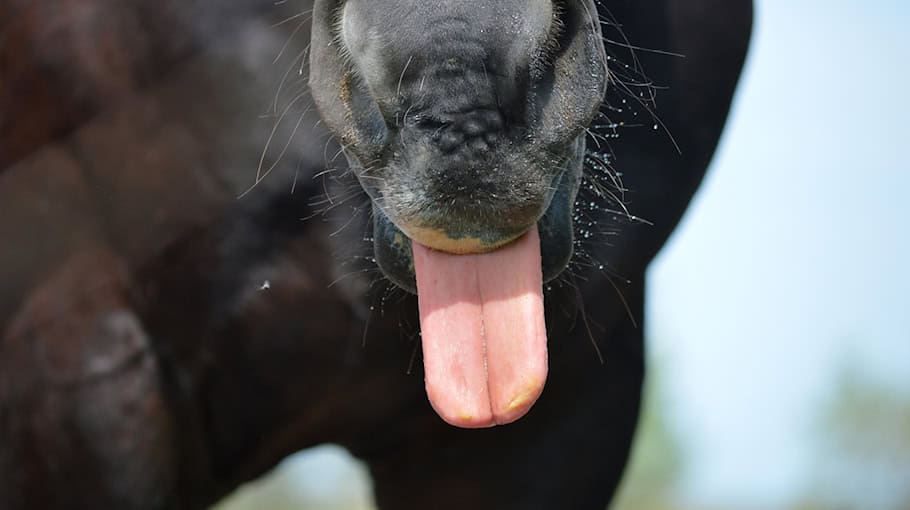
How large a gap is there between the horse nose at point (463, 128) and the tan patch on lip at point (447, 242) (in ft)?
0.26

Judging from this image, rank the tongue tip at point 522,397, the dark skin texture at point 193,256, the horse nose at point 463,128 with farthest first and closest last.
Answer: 1. the dark skin texture at point 193,256
2. the tongue tip at point 522,397
3. the horse nose at point 463,128

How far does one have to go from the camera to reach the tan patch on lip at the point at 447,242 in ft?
3.49

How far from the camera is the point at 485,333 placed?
3.70ft

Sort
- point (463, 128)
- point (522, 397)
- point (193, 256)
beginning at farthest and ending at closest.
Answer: point (193, 256) → point (522, 397) → point (463, 128)

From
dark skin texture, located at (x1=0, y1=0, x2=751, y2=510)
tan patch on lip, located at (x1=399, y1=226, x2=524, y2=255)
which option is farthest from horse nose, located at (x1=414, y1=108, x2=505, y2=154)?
dark skin texture, located at (x1=0, y1=0, x2=751, y2=510)

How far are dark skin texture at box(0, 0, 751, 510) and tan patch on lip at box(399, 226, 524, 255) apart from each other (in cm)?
47

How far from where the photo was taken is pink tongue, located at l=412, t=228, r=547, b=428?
3.65ft

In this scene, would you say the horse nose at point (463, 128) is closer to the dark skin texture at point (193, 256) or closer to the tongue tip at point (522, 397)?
the tongue tip at point (522, 397)

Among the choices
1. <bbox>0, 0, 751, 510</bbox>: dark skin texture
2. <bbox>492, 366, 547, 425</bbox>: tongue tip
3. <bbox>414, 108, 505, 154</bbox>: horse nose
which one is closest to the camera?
<bbox>414, 108, 505, 154</bbox>: horse nose

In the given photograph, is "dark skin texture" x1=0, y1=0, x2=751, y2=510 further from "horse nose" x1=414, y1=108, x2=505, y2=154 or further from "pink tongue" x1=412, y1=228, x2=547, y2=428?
"horse nose" x1=414, y1=108, x2=505, y2=154

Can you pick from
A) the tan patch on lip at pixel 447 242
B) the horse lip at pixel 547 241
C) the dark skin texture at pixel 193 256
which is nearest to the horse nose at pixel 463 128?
the tan patch on lip at pixel 447 242

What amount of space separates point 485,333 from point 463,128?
203 mm

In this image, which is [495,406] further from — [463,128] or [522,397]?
[463,128]

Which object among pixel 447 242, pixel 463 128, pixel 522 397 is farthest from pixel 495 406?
pixel 463 128
